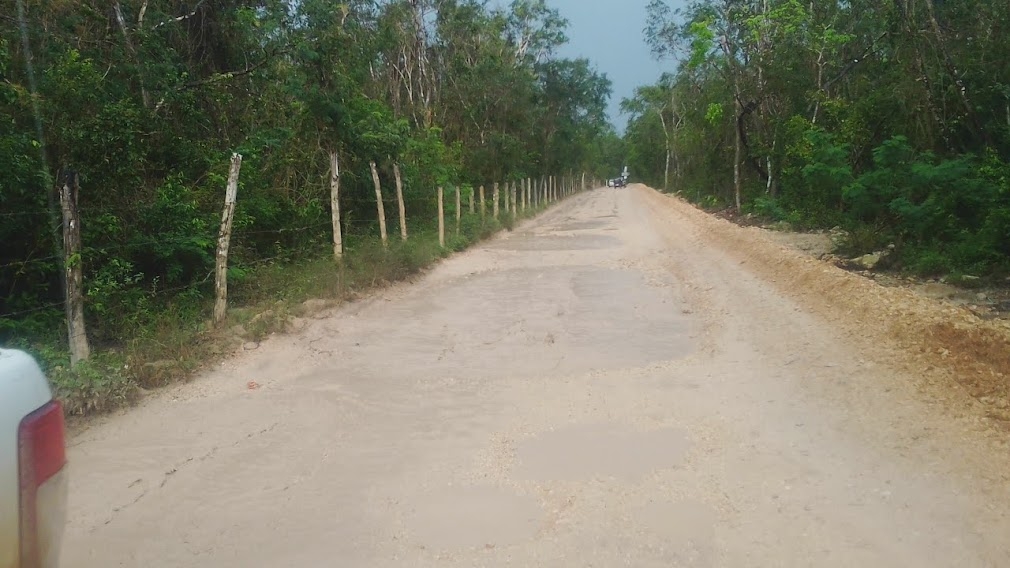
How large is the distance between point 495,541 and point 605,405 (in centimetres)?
237

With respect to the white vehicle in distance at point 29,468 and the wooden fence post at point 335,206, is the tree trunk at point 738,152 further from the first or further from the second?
the white vehicle in distance at point 29,468

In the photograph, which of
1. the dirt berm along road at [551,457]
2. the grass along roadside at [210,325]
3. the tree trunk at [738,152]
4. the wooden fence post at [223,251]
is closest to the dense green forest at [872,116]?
the tree trunk at [738,152]

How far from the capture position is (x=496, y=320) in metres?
9.84

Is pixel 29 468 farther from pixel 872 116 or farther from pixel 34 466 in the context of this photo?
pixel 872 116

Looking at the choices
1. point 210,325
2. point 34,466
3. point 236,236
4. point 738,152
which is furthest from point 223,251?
point 738,152

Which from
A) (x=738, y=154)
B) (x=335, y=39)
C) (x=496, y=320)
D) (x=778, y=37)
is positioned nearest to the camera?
(x=496, y=320)

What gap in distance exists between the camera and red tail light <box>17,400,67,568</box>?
2043 millimetres

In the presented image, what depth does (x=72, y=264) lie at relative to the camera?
643 centimetres

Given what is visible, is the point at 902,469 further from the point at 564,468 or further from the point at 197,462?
the point at 197,462

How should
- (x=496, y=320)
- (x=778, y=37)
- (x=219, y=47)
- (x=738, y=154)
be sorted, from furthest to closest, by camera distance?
1. (x=738, y=154)
2. (x=778, y=37)
3. (x=219, y=47)
4. (x=496, y=320)

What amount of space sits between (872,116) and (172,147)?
14.3 metres

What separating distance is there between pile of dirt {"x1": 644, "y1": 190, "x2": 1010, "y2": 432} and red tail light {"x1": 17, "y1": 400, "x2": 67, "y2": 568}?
5648mm

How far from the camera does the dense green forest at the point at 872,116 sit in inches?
452

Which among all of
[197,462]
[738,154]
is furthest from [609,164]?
[197,462]
